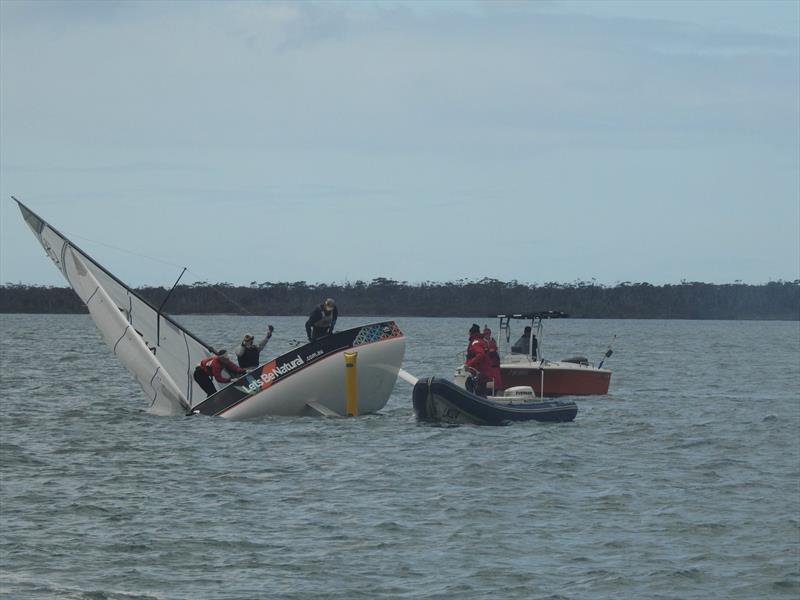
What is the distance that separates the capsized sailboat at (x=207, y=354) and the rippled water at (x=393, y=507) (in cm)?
50

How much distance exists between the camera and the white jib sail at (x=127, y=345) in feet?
93.1

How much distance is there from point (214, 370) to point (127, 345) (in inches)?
120

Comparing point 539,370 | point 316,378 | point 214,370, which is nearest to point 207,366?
point 214,370

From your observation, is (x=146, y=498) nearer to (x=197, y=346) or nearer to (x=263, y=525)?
(x=263, y=525)

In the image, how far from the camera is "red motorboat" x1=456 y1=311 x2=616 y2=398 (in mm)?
32656

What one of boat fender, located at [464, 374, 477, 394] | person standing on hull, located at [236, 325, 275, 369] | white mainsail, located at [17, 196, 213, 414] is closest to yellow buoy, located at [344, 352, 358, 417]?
person standing on hull, located at [236, 325, 275, 369]

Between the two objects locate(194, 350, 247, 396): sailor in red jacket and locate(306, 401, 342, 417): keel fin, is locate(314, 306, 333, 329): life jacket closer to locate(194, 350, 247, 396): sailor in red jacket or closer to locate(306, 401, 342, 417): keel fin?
locate(306, 401, 342, 417): keel fin

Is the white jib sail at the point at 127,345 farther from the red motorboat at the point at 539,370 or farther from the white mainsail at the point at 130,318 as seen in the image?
the red motorboat at the point at 539,370

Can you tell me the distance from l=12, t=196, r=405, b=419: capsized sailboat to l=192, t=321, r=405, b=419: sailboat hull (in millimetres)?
20

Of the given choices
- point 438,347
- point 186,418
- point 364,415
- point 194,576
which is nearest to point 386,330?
point 364,415

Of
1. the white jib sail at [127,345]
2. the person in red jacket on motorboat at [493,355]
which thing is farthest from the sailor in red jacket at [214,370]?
the person in red jacket on motorboat at [493,355]

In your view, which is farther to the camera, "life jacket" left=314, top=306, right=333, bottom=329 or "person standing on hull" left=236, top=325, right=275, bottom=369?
"person standing on hull" left=236, top=325, right=275, bottom=369

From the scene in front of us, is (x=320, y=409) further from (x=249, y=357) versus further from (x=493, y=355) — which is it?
(x=493, y=355)

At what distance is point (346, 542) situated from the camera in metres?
16.1
